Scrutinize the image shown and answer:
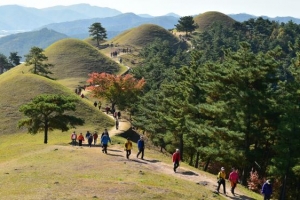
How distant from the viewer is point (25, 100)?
2336 inches

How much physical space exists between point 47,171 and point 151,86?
53.3 metres

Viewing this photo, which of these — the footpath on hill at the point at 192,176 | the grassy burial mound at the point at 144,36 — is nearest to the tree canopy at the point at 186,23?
the grassy burial mound at the point at 144,36

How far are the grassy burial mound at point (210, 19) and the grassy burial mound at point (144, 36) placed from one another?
25.3 metres

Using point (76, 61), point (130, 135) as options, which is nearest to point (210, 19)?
point (76, 61)

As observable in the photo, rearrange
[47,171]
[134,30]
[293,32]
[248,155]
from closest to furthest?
[47,171]
[248,155]
[293,32]
[134,30]

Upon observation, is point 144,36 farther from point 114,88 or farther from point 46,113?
point 46,113

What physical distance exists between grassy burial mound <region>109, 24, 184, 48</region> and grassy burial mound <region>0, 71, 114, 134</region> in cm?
8713

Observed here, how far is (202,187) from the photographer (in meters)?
23.6

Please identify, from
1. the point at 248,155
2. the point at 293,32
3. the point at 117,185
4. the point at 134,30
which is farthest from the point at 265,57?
the point at 134,30

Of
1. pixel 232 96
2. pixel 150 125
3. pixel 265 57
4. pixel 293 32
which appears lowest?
pixel 150 125

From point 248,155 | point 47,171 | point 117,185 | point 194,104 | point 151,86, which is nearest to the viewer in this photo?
point 117,185

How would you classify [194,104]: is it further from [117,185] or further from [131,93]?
[131,93]

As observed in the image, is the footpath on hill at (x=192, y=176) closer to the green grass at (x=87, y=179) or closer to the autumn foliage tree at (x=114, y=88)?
the green grass at (x=87, y=179)

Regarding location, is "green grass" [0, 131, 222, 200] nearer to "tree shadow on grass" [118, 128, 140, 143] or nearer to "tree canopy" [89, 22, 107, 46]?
"tree shadow on grass" [118, 128, 140, 143]
